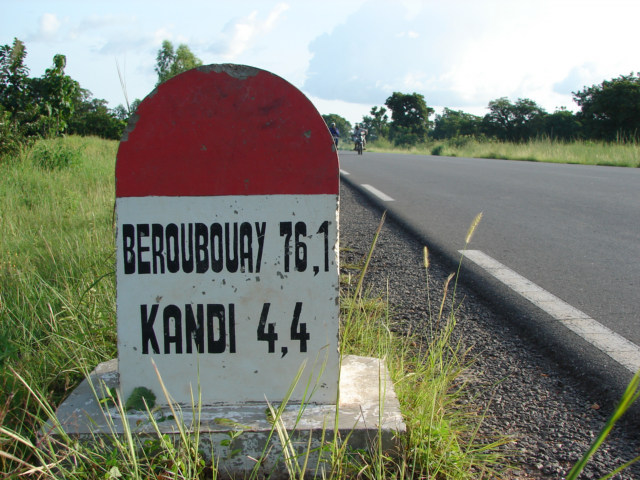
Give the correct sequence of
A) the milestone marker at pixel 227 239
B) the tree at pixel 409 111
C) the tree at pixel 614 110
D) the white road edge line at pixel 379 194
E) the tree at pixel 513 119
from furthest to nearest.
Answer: the tree at pixel 409 111
the tree at pixel 513 119
the tree at pixel 614 110
the white road edge line at pixel 379 194
the milestone marker at pixel 227 239

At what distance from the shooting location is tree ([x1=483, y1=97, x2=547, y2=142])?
191 ft

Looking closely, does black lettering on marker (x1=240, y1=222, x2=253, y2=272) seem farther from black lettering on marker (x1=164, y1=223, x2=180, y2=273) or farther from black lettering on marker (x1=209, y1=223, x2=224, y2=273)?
black lettering on marker (x1=164, y1=223, x2=180, y2=273)

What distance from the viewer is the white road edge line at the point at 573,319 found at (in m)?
2.47

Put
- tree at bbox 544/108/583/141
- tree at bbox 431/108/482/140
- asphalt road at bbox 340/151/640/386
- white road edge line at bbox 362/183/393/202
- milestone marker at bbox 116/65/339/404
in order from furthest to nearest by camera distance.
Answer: tree at bbox 431/108/482/140 < tree at bbox 544/108/583/141 < white road edge line at bbox 362/183/393/202 < asphalt road at bbox 340/151/640/386 < milestone marker at bbox 116/65/339/404

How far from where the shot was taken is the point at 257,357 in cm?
180

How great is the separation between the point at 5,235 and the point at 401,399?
344cm

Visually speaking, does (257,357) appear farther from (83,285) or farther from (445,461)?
(83,285)

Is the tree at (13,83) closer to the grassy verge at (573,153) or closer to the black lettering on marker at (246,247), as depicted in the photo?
the black lettering on marker at (246,247)

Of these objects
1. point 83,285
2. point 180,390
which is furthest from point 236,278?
point 83,285

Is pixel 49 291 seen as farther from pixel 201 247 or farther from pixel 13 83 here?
pixel 13 83

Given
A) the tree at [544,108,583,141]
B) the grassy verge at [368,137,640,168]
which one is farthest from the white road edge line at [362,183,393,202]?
the tree at [544,108,583,141]

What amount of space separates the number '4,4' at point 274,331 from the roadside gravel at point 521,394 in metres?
0.61

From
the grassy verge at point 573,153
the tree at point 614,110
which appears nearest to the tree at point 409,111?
the tree at point 614,110

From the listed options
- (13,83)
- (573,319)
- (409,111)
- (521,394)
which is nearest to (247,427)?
(521,394)
